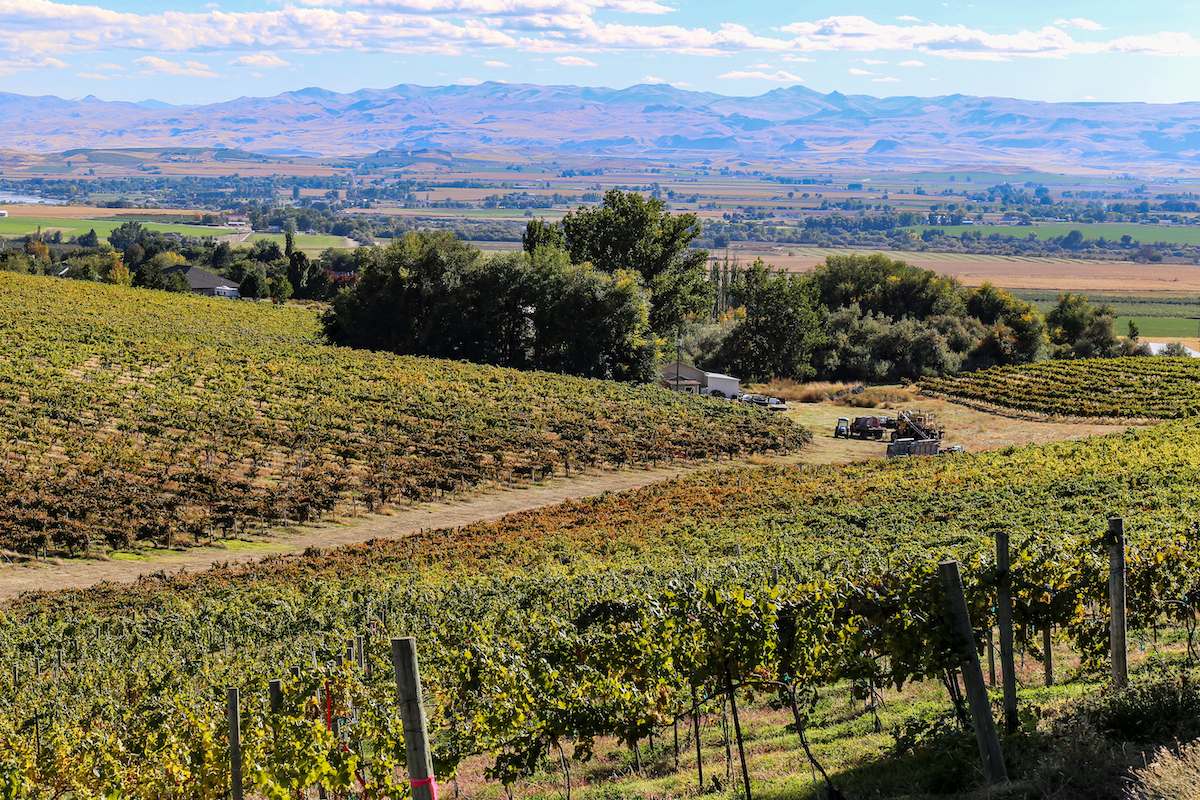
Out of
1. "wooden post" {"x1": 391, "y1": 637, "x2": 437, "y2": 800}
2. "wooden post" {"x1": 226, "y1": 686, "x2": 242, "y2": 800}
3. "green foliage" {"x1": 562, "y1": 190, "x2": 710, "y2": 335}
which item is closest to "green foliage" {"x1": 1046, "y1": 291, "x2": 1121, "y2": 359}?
"green foliage" {"x1": 562, "y1": 190, "x2": 710, "y2": 335}

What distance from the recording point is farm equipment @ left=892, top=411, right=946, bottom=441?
2174 inches

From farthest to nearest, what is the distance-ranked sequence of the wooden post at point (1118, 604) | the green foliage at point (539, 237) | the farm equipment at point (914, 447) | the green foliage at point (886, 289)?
the green foliage at point (886, 289) → the green foliage at point (539, 237) → the farm equipment at point (914, 447) → the wooden post at point (1118, 604)

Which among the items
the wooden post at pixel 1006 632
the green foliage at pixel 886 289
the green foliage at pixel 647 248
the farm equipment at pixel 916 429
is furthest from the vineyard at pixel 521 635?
the green foliage at pixel 886 289

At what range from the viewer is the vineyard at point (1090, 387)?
60.0 m

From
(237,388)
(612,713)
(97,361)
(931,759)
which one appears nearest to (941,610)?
(931,759)

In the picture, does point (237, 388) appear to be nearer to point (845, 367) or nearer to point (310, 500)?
point (310, 500)

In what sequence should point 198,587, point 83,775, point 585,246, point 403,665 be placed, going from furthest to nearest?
point 585,246, point 198,587, point 83,775, point 403,665

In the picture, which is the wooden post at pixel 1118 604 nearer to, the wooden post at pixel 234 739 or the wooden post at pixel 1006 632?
the wooden post at pixel 1006 632

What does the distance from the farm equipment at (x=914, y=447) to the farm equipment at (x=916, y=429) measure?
1.94 meters

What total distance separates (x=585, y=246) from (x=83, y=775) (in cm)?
7369

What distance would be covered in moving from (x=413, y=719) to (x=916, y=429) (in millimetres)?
54005

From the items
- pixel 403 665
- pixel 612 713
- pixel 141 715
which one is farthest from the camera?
pixel 141 715

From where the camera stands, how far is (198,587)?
2366 cm

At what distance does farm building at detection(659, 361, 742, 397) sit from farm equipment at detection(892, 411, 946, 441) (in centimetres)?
1552
